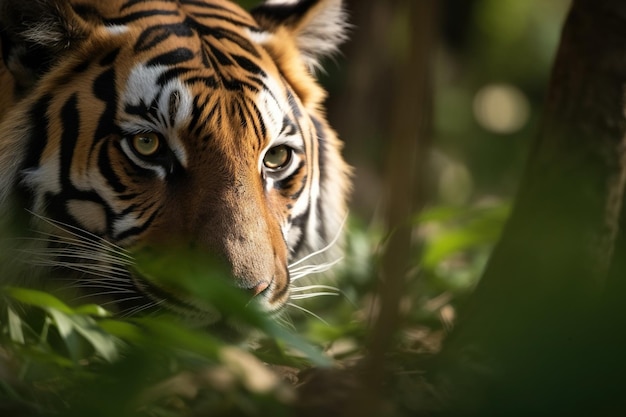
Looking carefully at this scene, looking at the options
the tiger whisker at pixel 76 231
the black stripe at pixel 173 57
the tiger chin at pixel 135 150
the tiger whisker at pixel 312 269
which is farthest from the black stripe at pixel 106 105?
the tiger whisker at pixel 312 269

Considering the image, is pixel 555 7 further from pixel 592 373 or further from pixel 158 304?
pixel 592 373

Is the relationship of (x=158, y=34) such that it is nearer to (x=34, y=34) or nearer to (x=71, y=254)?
(x=34, y=34)

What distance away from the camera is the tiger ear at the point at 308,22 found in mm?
3553

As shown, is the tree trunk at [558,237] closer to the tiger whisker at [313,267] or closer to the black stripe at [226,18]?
the tiger whisker at [313,267]

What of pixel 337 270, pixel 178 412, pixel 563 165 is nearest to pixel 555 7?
pixel 337 270

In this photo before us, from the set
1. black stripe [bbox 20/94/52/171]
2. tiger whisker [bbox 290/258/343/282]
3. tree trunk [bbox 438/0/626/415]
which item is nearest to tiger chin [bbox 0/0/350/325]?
black stripe [bbox 20/94/52/171]

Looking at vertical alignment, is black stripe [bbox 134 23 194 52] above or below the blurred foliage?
above

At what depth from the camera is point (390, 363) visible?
252 cm

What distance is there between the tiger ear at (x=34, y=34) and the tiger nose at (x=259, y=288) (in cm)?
102

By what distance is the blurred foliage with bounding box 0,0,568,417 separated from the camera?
1952 mm

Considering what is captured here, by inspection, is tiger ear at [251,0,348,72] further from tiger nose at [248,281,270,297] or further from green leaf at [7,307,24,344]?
green leaf at [7,307,24,344]

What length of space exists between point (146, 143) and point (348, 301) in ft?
4.59

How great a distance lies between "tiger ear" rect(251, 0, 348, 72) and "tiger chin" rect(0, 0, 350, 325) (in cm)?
30

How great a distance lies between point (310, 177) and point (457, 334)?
940 millimetres
